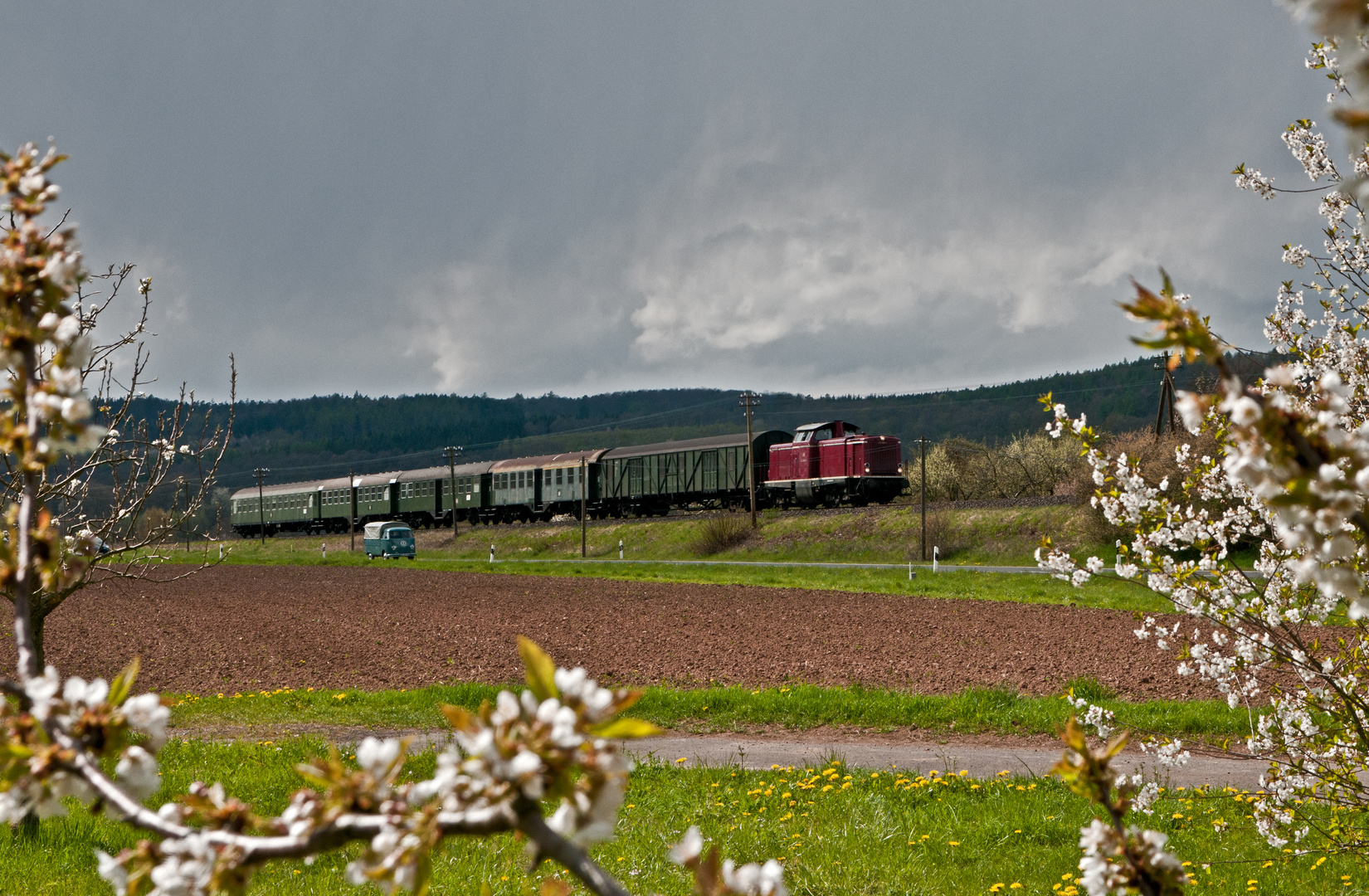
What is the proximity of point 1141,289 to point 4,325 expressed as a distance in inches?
64.6

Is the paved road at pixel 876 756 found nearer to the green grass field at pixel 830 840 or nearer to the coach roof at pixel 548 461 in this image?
the green grass field at pixel 830 840

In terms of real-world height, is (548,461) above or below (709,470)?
above

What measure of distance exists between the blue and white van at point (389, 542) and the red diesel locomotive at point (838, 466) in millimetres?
18431

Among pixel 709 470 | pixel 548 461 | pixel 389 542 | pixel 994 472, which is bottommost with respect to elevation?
pixel 389 542

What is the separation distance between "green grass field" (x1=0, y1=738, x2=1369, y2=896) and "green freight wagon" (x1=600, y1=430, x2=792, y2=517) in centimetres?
3558

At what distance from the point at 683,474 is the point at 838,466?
9.15 metres

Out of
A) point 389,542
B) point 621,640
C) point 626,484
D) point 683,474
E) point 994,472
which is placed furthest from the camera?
point 626,484

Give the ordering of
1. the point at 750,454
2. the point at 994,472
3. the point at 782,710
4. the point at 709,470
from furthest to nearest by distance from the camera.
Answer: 1. the point at 994,472
2. the point at 709,470
3. the point at 750,454
4. the point at 782,710

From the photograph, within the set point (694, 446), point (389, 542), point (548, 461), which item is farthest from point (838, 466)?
point (389, 542)

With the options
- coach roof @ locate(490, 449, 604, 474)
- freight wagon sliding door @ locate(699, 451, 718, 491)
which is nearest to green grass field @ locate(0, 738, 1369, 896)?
freight wagon sliding door @ locate(699, 451, 718, 491)

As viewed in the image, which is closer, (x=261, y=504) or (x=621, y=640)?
(x=621, y=640)

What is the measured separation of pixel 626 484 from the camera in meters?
51.8

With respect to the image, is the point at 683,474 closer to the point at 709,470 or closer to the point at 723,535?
the point at 709,470

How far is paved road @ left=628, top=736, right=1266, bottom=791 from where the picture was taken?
27.0 feet
